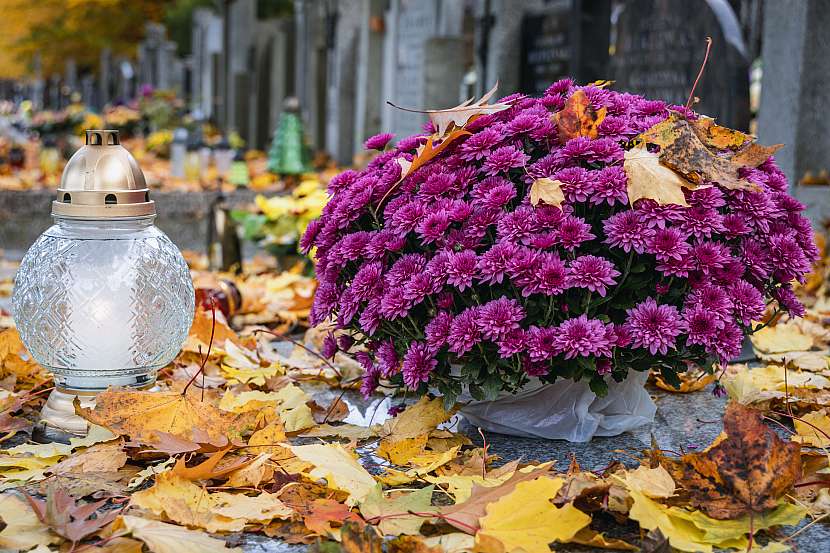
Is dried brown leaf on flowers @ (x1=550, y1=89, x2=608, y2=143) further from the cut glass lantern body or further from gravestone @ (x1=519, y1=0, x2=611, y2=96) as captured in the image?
gravestone @ (x1=519, y1=0, x2=611, y2=96)

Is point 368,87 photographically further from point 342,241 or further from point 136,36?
point 136,36

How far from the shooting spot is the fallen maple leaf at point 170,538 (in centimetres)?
145

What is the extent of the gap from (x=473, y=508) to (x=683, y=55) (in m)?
3.89

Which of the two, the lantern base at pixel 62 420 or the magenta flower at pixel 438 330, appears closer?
the magenta flower at pixel 438 330

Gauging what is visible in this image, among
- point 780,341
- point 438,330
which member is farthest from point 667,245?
point 780,341

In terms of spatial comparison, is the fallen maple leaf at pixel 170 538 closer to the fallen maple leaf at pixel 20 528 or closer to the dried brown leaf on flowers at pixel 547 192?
the fallen maple leaf at pixel 20 528

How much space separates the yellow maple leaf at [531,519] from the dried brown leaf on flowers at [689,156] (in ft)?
2.64

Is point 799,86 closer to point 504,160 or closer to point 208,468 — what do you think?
point 504,160

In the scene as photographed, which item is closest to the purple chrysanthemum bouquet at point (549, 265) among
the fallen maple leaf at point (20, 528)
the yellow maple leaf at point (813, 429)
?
the yellow maple leaf at point (813, 429)

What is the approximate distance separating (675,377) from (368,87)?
8.83m

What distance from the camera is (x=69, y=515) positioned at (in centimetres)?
160

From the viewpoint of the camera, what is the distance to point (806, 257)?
2260mm

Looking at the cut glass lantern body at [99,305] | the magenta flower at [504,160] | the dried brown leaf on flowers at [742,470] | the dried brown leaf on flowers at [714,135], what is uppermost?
the dried brown leaf on flowers at [714,135]

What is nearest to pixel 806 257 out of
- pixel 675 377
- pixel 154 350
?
pixel 675 377
